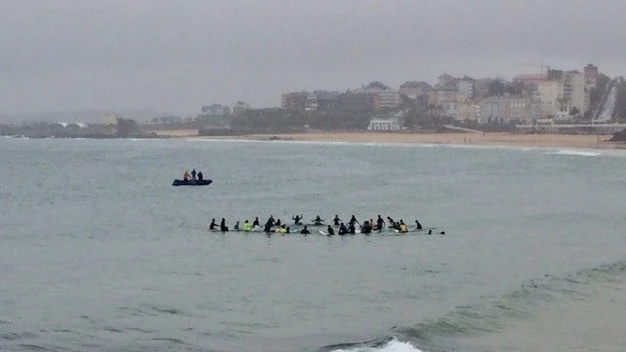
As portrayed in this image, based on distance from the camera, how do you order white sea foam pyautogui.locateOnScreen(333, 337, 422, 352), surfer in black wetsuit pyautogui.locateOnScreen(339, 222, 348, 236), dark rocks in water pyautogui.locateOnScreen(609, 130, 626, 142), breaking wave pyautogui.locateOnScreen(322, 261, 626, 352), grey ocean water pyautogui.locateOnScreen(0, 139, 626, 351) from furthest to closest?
dark rocks in water pyautogui.locateOnScreen(609, 130, 626, 142), surfer in black wetsuit pyautogui.locateOnScreen(339, 222, 348, 236), grey ocean water pyautogui.locateOnScreen(0, 139, 626, 351), breaking wave pyautogui.locateOnScreen(322, 261, 626, 352), white sea foam pyautogui.locateOnScreen(333, 337, 422, 352)

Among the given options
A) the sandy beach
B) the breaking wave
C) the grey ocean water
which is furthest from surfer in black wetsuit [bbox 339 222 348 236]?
the sandy beach

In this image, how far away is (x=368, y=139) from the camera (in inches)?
7520

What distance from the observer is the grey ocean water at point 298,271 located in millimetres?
20453

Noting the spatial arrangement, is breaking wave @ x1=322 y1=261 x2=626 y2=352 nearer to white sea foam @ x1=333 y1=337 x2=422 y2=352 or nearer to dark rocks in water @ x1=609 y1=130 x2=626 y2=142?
white sea foam @ x1=333 y1=337 x2=422 y2=352

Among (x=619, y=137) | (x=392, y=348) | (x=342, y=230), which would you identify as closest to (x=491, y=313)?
(x=392, y=348)

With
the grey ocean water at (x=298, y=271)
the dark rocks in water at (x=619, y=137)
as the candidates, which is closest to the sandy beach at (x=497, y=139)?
the dark rocks in water at (x=619, y=137)

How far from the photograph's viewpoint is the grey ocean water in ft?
67.1

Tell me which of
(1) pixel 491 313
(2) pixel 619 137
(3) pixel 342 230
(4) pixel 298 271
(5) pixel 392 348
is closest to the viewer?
(5) pixel 392 348

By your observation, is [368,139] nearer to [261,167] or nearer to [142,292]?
[261,167]

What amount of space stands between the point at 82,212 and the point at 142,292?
2487cm

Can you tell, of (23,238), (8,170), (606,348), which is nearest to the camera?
(606,348)

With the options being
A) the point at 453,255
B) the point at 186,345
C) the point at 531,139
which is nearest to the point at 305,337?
the point at 186,345

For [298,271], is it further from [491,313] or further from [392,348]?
[392,348]

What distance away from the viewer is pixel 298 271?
28.6 metres
